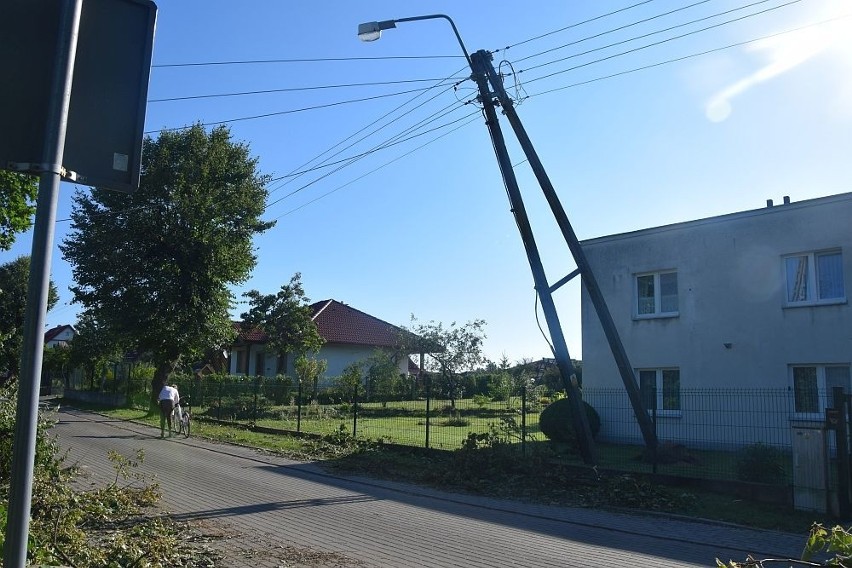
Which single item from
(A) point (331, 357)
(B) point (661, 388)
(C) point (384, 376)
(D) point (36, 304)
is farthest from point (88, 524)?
(A) point (331, 357)

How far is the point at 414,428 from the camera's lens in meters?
22.8

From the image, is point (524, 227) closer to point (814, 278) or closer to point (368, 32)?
point (368, 32)

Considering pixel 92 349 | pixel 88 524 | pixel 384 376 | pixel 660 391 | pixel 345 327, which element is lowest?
pixel 88 524

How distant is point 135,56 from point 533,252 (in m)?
13.2

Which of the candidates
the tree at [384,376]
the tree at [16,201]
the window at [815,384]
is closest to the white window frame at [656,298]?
the window at [815,384]

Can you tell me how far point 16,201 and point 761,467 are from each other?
12.3 m

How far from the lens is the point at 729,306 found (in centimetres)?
1959

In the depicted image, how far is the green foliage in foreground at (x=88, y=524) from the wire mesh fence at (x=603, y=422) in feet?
24.8

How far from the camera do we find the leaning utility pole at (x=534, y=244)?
14.9m

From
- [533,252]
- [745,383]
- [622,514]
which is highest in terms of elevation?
[533,252]

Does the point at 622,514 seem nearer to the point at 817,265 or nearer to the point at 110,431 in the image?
the point at 817,265

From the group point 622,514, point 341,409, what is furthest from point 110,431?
point 622,514

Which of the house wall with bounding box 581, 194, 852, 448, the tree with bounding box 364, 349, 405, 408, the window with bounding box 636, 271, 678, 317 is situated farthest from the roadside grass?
the tree with bounding box 364, 349, 405, 408

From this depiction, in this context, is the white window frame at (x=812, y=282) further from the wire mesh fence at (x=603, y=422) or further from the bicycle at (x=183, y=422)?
the bicycle at (x=183, y=422)
